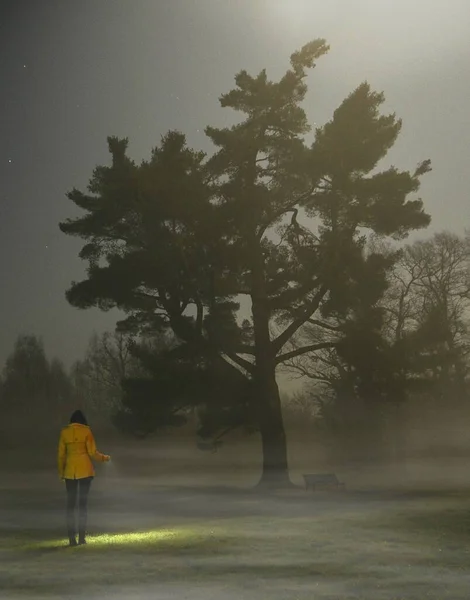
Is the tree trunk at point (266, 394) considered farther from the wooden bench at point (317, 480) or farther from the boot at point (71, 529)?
the boot at point (71, 529)

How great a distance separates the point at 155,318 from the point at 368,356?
4.77 meters

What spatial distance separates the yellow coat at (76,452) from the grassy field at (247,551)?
0.77m

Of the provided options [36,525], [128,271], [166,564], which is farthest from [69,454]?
[128,271]

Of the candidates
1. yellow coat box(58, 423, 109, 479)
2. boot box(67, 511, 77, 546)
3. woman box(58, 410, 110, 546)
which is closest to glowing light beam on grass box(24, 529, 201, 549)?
boot box(67, 511, 77, 546)

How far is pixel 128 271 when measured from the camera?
20750mm

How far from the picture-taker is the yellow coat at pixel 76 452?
9898 millimetres

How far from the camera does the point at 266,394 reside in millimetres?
20781

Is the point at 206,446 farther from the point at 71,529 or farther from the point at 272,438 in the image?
the point at 71,529

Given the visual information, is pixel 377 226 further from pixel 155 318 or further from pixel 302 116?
pixel 155 318

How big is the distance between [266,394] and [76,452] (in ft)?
36.5

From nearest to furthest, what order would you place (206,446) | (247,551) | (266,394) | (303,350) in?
(247,551) < (266,394) < (303,350) < (206,446)

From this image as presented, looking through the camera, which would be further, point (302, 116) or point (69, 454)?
point (302, 116)

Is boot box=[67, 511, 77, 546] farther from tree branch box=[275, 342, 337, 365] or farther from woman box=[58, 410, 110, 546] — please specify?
tree branch box=[275, 342, 337, 365]

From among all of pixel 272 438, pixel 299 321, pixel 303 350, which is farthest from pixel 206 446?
pixel 299 321
